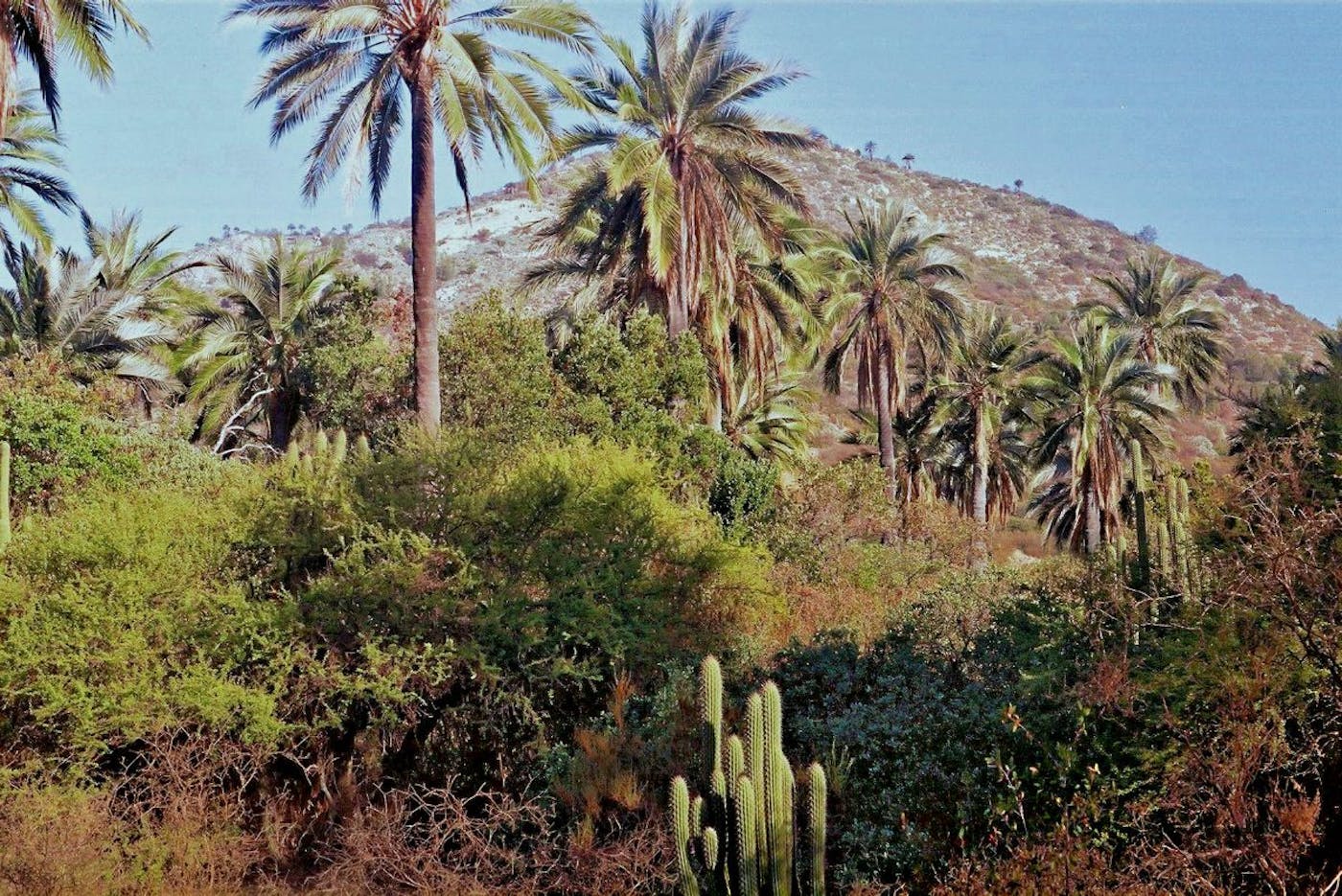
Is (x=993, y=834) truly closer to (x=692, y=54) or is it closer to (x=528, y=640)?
(x=528, y=640)

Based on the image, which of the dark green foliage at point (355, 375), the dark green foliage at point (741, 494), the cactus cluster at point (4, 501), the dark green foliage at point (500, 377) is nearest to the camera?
the cactus cluster at point (4, 501)

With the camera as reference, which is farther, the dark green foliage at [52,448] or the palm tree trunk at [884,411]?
the palm tree trunk at [884,411]

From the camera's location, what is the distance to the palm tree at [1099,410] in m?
33.4

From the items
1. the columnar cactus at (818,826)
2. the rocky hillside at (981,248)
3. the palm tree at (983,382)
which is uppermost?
the rocky hillside at (981,248)

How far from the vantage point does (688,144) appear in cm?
2583

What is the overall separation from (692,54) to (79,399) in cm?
1300

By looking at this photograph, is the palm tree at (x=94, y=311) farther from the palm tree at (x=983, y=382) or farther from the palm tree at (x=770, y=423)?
the palm tree at (x=983, y=382)

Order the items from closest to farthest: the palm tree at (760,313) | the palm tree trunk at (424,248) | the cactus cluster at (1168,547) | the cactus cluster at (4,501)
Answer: the cactus cluster at (1168,547) → the cactus cluster at (4,501) → the palm tree trunk at (424,248) → the palm tree at (760,313)

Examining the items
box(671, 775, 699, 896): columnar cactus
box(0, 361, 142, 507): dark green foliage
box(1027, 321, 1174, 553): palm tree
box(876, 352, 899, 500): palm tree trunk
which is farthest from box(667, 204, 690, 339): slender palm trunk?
box(671, 775, 699, 896): columnar cactus

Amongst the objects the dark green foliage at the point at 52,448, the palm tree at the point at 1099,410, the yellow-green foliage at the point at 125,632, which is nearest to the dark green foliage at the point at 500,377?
the dark green foliage at the point at 52,448

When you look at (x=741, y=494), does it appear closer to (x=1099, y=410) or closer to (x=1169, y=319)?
(x=1099, y=410)

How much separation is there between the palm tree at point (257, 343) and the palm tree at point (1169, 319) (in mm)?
22378

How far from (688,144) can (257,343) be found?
37.2 feet

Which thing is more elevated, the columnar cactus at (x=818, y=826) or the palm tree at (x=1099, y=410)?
the palm tree at (x=1099, y=410)
